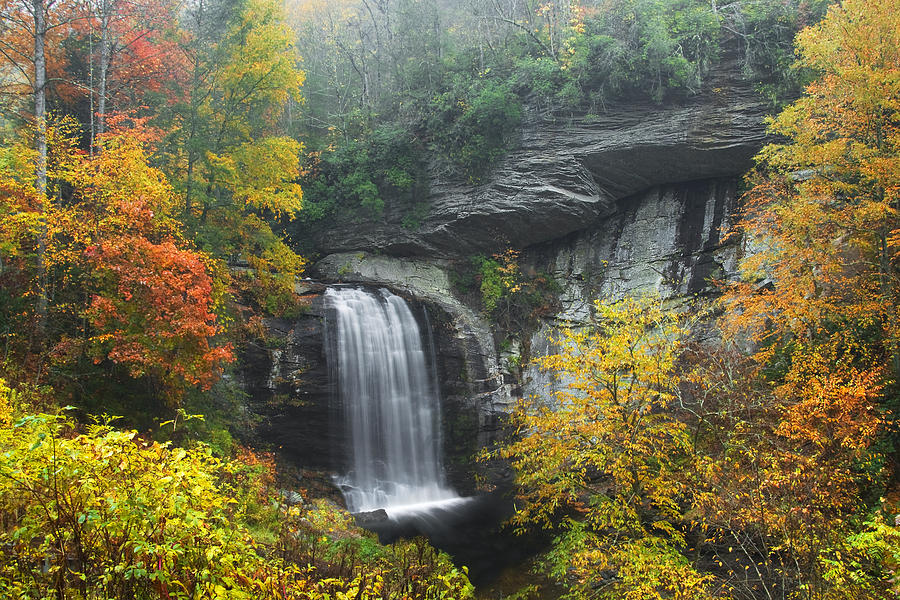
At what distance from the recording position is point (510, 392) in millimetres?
18109

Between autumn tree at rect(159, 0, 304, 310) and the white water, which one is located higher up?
autumn tree at rect(159, 0, 304, 310)

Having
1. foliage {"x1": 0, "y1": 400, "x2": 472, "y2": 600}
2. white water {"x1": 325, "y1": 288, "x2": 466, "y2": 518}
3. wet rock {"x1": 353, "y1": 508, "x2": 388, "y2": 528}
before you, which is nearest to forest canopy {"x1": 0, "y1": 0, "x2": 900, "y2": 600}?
foliage {"x1": 0, "y1": 400, "x2": 472, "y2": 600}

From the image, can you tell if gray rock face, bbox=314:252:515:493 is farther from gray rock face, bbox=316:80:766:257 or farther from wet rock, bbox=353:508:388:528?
wet rock, bbox=353:508:388:528

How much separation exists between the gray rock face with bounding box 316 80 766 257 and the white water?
4.39 metres

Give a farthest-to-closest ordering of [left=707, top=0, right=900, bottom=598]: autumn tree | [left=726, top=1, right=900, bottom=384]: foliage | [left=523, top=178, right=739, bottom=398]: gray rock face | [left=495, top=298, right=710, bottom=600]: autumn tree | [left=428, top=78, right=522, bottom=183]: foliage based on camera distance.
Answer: [left=428, top=78, right=522, bottom=183]: foliage < [left=523, top=178, right=739, bottom=398]: gray rock face < [left=726, top=1, right=900, bottom=384]: foliage < [left=707, top=0, right=900, bottom=598]: autumn tree < [left=495, top=298, right=710, bottom=600]: autumn tree

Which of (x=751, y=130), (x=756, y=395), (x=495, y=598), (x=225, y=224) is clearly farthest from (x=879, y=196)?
(x=225, y=224)

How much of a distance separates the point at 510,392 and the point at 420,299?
181 inches

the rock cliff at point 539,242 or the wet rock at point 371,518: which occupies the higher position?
the rock cliff at point 539,242

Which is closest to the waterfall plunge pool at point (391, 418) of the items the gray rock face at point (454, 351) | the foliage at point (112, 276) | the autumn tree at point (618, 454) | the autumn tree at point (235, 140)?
the gray rock face at point (454, 351)

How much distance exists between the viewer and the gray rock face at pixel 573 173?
16062mm

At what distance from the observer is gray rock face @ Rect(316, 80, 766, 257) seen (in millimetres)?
16062

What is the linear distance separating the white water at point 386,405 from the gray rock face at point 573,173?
4.39 meters

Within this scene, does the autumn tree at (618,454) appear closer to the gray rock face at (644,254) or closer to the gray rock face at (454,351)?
the gray rock face at (454,351)

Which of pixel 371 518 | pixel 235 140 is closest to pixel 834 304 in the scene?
pixel 371 518
